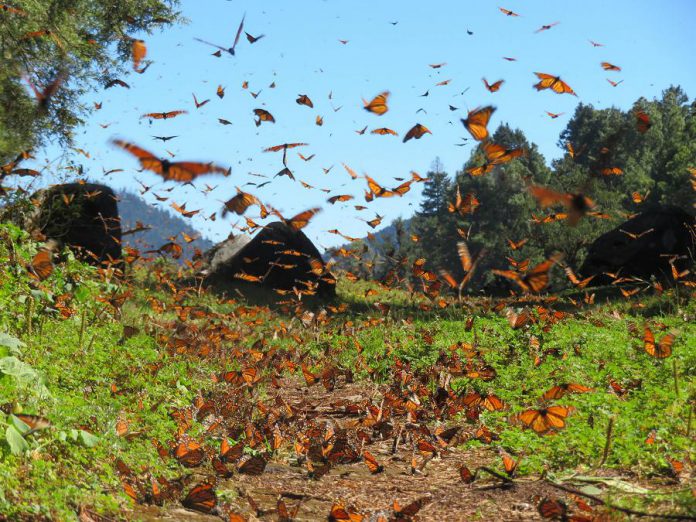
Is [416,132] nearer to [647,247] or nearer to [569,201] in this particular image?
[569,201]

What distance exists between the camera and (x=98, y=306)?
851 cm

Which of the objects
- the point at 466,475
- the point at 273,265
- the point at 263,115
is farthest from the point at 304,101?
the point at 273,265

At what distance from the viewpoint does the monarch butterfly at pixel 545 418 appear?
4563mm

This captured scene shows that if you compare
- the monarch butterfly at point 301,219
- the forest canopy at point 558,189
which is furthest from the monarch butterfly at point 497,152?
the forest canopy at point 558,189

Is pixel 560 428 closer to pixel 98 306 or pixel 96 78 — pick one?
pixel 98 306

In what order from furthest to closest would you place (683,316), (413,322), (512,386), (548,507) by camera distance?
1. (413,322)
2. (683,316)
3. (512,386)
4. (548,507)

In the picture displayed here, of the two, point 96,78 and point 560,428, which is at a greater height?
point 96,78

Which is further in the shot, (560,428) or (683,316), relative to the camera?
(683,316)

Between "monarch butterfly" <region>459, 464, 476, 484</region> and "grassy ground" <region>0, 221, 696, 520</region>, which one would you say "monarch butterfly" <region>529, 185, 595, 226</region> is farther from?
"monarch butterfly" <region>459, 464, 476, 484</region>

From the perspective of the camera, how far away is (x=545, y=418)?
4.63 metres

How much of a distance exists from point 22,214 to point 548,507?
1420 cm

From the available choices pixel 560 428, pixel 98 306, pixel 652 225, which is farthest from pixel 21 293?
pixel 652 225

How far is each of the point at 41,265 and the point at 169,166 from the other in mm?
4884

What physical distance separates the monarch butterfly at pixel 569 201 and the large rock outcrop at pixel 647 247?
19368mm
